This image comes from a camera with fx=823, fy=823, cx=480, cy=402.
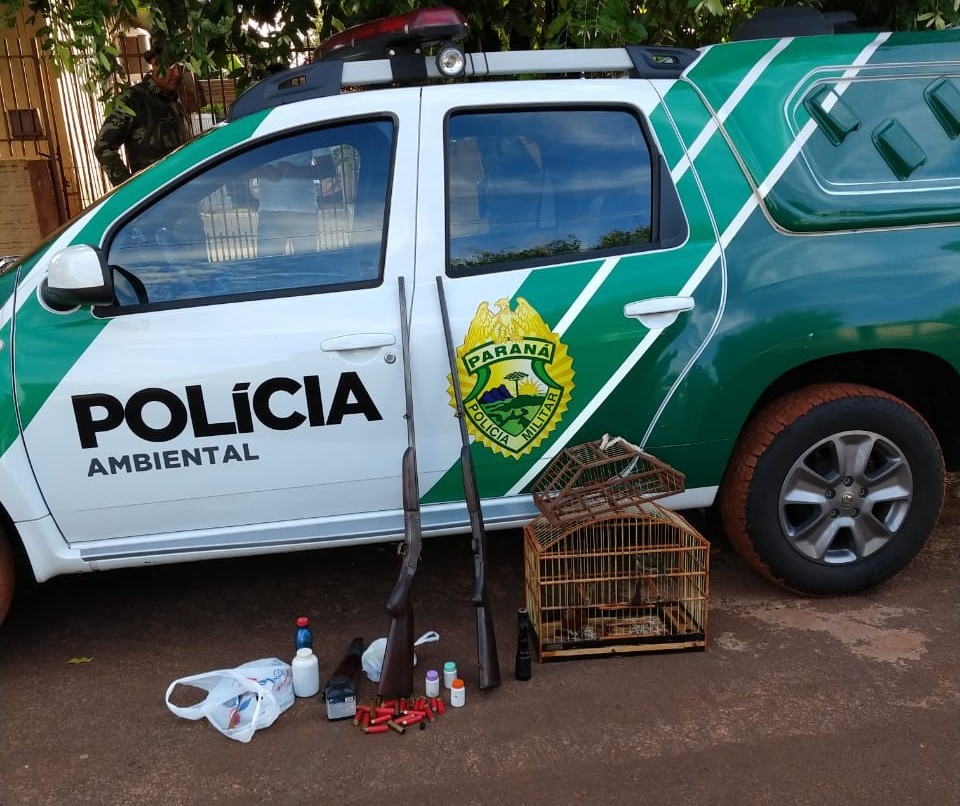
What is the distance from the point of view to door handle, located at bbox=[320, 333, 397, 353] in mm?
2738

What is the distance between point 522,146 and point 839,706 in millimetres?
2132

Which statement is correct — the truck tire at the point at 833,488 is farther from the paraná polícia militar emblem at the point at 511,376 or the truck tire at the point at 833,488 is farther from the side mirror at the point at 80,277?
the side mirror at the point at 80,277

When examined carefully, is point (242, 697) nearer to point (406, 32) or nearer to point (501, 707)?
point (501, 707)

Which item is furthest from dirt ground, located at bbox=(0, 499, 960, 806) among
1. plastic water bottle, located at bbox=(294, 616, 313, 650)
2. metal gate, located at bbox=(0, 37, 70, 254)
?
metal gate, located at bbox=(0, 37, 70, 254)

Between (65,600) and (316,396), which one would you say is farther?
(65,600)

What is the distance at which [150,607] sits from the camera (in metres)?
3.33

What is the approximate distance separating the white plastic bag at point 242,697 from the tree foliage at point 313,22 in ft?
8.71

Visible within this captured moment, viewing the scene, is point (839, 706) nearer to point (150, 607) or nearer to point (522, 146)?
point (522, 146)

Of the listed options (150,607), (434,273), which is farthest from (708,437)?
(150,607)

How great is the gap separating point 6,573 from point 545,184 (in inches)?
90.5

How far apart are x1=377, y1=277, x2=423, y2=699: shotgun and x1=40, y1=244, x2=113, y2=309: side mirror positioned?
3.11 ft

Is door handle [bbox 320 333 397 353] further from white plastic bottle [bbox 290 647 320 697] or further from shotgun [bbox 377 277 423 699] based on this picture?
white plastic bottle [bbox 290 647 320 697]

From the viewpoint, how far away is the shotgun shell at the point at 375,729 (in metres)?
2.51

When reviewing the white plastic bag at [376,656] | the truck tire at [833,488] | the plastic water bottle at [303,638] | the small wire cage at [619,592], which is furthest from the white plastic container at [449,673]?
the truck tire at [833,488]
